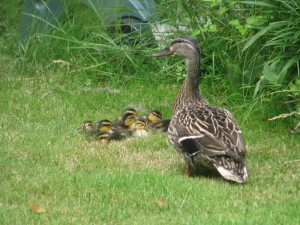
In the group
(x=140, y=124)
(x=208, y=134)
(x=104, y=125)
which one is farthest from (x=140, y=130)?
(x=208, y=134)

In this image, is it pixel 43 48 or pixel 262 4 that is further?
pixel 43 48

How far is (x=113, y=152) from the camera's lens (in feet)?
30.6

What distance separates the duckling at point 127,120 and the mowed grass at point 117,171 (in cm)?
34

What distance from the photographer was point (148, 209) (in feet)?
24.5

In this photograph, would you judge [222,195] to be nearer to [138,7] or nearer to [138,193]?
[138,193]

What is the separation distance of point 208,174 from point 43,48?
16.1 ft

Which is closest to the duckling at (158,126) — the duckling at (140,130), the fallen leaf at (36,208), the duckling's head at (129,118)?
the duckling at (140,130)

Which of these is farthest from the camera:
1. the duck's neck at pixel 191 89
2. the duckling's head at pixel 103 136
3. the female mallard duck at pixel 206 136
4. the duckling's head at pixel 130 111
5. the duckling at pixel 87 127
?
the duckling's head at pixel 130 111

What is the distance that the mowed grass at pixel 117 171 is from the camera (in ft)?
24.0

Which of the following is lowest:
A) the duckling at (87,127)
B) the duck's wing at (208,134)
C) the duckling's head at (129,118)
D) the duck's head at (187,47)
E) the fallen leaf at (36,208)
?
the duckling's head at (129,118)

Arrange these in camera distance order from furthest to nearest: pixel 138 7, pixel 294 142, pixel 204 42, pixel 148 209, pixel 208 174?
1. pixel 138 7
2. pixel 204 42
3. pixel 294 142
4. pixel 208 174
5. pixel 148 209

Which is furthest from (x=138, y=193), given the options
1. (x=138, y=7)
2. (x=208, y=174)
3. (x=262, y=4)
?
(x=138, y=7)

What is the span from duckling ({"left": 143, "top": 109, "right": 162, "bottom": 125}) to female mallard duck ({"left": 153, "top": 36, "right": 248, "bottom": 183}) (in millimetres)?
1096

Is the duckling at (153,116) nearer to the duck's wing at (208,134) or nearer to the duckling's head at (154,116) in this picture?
the duckling's head at (154,116)
